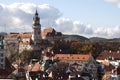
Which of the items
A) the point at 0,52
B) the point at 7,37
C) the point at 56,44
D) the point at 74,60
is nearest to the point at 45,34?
the point at 7,37

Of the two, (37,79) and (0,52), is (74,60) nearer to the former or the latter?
(0,52)

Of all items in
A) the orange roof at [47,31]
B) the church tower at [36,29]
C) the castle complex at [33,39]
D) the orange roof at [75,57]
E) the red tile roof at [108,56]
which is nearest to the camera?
the orange roof at [75,57]

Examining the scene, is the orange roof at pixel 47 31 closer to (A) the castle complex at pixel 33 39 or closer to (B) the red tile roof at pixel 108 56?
(A) the castle complex at pixel 33 39

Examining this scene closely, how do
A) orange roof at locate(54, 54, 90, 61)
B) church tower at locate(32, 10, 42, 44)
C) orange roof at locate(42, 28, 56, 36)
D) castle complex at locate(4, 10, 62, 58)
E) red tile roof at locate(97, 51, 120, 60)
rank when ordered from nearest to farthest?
orange roof at locate(54, 54, 90, 61), red tile roof at locate(97, 51, 120, 60), castle complex at locate(4, 10, 62, 58), church tower at locate(32, 10, 42, 44), orange roof at locate(42, 28, 56, 36)

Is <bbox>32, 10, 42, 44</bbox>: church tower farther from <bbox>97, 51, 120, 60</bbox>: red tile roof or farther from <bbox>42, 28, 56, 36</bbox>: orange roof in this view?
<bbox>97, 51, 120, 60</bbox>: red tile roof

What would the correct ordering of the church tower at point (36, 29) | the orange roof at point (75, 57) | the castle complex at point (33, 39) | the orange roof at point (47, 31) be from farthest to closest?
the orange roof at point (47, 31)
the church tower at point (36, 29)
the castle complex at point (33, 39)
the orange roof at point (75, 57)

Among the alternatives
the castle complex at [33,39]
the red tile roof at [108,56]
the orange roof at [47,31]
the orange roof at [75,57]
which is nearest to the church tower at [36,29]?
the castle complex at [33,39]

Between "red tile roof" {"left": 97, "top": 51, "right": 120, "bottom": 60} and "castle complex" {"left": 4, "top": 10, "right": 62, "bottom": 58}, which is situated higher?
"castle complex" {"left": 4, "top": 10, "right": 62, "bottom": 58}

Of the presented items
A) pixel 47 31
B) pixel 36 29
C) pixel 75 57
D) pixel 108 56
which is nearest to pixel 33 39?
pixel 36 29

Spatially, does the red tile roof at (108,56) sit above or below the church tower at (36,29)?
below

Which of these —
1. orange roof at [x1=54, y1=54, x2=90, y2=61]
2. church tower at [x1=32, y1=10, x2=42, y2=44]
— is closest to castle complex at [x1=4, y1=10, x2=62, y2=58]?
church tower at [x1=32, y1=10, x2=42, y2=44]

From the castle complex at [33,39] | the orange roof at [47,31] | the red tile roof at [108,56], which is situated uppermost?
the orange roof at [47,31]

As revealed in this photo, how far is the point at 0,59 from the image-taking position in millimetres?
85062

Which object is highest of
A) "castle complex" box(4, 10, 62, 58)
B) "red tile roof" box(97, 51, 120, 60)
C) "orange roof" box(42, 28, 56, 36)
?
"orange roof" box(42, 28, 56, 36)
